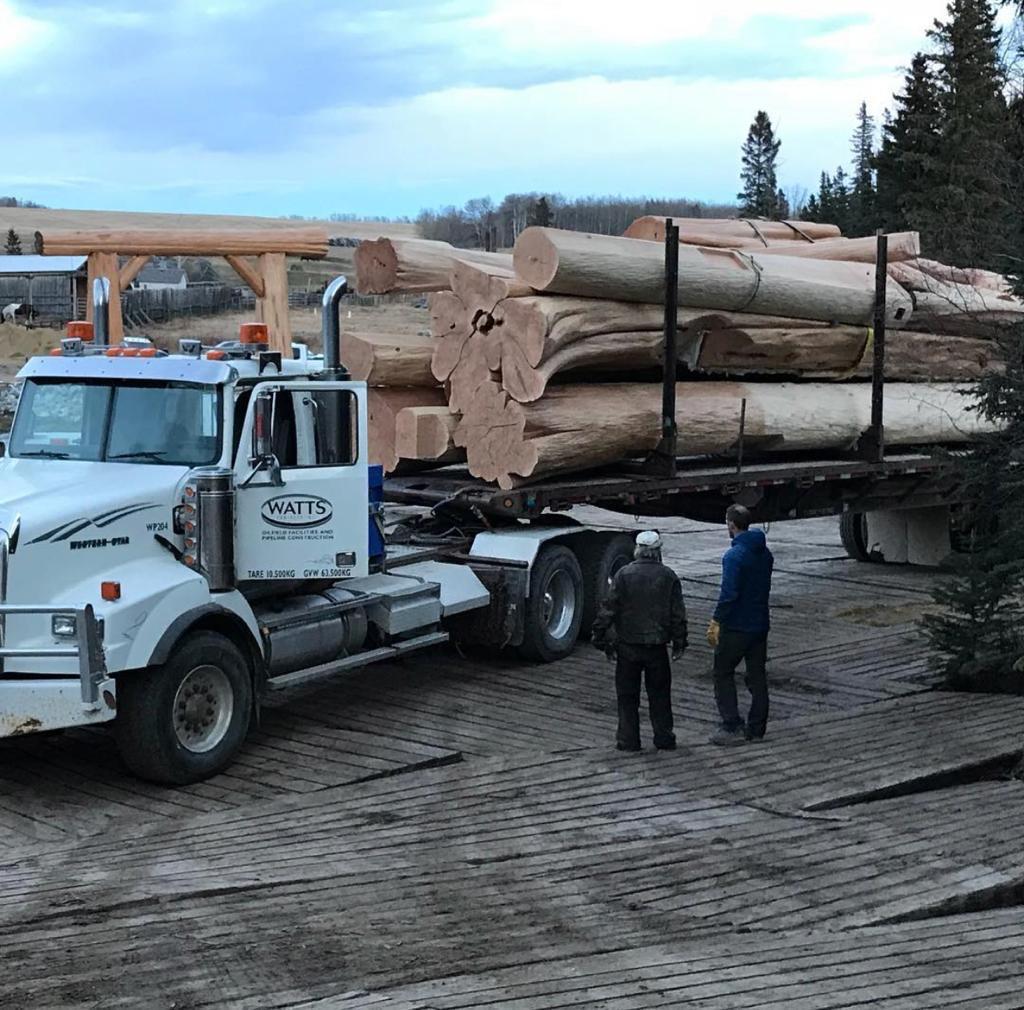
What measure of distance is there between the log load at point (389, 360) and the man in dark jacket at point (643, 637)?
383 centimetres

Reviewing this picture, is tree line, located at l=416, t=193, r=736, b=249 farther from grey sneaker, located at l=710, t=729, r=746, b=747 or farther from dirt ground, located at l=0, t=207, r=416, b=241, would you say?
grey sneaker, located at l=710, t=729, r=746, b=747

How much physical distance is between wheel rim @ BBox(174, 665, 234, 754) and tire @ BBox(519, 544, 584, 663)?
11.8 ft

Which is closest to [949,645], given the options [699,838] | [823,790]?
[823,790]

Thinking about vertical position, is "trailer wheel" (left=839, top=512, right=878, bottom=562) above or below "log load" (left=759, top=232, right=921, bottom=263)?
below

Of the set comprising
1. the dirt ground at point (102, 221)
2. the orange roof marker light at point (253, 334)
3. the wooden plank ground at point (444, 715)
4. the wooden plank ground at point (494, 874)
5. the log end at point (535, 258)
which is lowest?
the wooden plank ground at point (444, 715)

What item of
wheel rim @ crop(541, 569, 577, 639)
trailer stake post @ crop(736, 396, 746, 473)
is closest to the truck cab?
wheel rim @ crop(541, 569, 577, 639)

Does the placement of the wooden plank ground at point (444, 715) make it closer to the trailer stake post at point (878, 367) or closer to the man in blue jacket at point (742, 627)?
the man in blue jacket at point (742, 627)

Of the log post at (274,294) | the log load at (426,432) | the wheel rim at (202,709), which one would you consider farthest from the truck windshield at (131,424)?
the log post at (274,294)

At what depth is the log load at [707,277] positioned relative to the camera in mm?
11930

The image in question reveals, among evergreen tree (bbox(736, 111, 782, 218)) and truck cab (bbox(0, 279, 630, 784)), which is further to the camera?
evergreen tree (bbox(736, 111, 782, 218))

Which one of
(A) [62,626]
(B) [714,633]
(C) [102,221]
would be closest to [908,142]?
(B) [714,633]

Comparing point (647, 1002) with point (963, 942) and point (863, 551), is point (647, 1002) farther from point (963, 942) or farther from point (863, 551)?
point (863, 551)

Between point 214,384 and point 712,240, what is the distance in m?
6.84

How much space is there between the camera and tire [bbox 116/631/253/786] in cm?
909
